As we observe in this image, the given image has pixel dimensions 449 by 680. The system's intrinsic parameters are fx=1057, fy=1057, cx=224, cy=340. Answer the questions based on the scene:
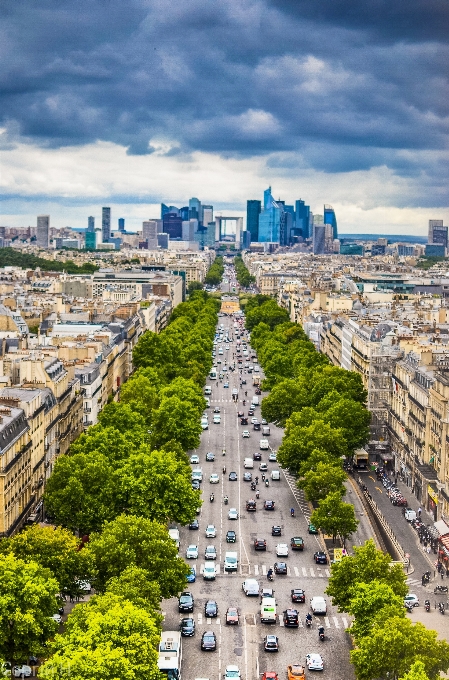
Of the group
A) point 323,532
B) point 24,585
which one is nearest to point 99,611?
point 24,585

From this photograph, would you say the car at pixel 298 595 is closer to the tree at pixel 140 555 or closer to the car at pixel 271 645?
the car at pixel 271 645

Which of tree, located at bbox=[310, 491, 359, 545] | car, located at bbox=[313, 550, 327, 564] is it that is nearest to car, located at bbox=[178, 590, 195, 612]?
car, located at bbox=[313, 550, 327, 564]

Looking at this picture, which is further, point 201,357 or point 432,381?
point 201,357

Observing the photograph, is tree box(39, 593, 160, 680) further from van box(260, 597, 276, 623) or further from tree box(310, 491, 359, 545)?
tree box(310, 491, 359, 545)

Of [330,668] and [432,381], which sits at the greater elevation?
[432,381]

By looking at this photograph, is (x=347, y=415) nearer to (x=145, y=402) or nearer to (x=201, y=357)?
(x=145, y=402)

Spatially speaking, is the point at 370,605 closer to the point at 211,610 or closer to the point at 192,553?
the point at 211,610
